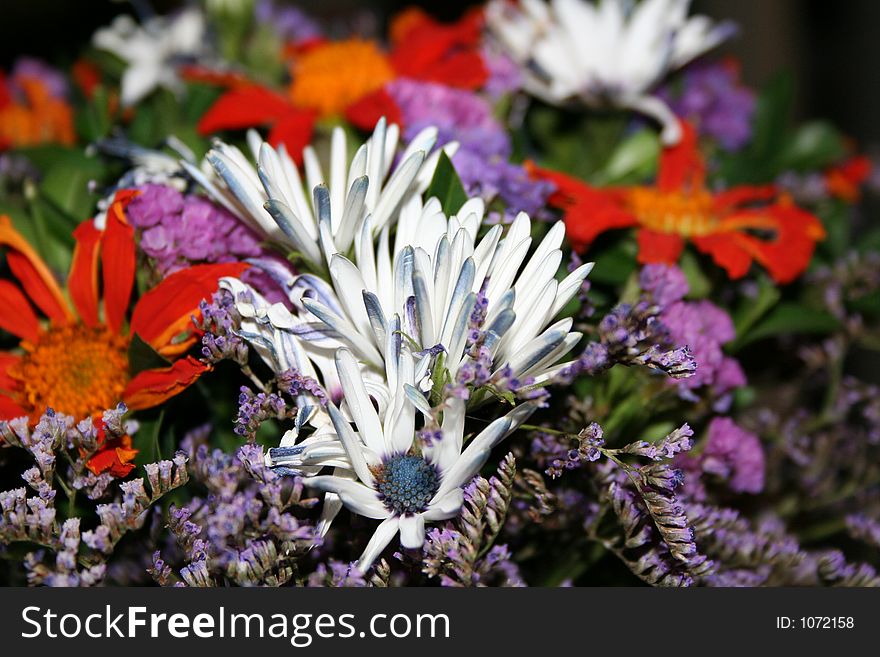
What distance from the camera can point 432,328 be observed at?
1.33 ft

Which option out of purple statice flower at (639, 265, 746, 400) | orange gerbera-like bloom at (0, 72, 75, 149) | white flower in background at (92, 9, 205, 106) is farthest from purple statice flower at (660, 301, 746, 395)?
orange gerbera-like bloom at (0, 72, 75, 149)

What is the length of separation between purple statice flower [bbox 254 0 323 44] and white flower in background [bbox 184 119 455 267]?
0.41 m

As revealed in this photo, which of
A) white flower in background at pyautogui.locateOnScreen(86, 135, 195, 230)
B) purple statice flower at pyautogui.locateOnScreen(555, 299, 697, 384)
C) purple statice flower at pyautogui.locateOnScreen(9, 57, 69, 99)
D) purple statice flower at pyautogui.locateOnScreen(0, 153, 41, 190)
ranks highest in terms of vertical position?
purple statice flower at pyautogui.locateOnScreen(9, 57, 69, 99)

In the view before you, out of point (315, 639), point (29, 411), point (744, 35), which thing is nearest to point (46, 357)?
point (29, 411)

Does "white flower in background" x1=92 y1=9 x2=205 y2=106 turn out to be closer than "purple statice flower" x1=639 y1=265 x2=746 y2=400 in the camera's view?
No

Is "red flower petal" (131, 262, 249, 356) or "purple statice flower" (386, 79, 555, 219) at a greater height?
"purple statice flower" (386, 79, 555, 219)

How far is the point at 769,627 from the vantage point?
0.42 meters

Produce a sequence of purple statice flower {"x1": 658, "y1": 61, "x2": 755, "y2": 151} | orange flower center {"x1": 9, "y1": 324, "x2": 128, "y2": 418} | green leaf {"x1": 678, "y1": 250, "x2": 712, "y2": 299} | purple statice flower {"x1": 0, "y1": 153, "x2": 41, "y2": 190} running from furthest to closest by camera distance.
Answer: purple statice flower {"x1": 658, "y1": 61, "x2": 755, "y2": 151} < purple statice flower {"x1": 0, "y1": 153, "x2": 41, "y2": 190} < green leaf {"x1": 678, "y1": 250, "x2": 712, "y2": 299} < orange flower center {"x1": 9, "y1": 324, "x2": 128, "y2": 418}

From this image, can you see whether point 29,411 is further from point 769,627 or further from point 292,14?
point 292,14

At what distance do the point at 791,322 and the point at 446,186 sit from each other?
0.92 ft

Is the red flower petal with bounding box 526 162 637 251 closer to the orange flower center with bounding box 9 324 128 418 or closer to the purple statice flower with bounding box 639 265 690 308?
the purple statice flower with bounding box 639 265 690 308

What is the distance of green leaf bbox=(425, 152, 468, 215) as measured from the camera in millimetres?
492

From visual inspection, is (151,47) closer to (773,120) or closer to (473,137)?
(473,137)

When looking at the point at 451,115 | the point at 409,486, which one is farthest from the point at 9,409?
the point at 451,115
